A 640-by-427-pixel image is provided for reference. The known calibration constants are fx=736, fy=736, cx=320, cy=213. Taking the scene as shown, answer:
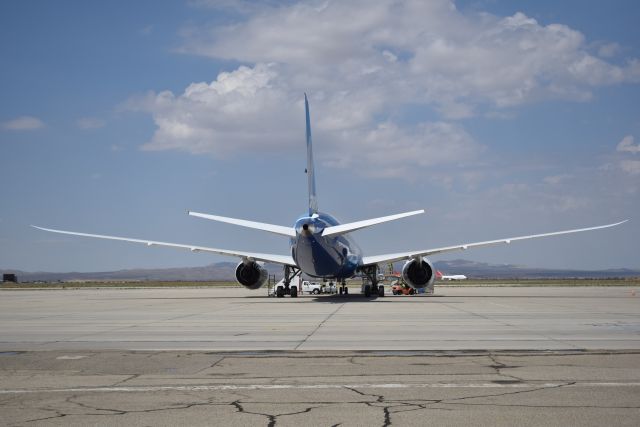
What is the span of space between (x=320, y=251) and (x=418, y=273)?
783 centimetres

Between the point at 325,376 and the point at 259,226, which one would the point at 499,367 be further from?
the point at 259,226

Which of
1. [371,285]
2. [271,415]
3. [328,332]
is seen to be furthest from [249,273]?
[271,415]

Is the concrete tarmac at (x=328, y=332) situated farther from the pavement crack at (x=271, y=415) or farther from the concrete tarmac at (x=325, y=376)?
the pavement crack at (x=271, y=415)

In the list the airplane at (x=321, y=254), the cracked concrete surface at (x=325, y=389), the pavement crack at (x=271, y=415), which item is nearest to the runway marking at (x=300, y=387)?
the cracked concrete surface at (x=325, y=389)

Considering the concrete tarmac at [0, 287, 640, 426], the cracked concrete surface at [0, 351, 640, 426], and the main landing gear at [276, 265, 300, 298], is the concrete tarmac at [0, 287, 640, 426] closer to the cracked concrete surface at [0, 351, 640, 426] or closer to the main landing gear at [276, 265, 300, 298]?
the cracked concrete surface at [0, 351, 640, 426]

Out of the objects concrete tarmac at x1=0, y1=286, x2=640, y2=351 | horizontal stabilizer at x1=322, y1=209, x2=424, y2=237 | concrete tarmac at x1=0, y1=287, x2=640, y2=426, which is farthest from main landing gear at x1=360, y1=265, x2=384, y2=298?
concrete tarmac at x1=0, y1=287, x2=640, y2=426

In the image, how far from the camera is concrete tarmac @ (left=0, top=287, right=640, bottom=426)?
7.64 meters

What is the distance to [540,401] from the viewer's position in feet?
27.0

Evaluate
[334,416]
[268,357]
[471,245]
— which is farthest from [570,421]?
[471,245]

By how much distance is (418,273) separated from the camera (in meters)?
42.9

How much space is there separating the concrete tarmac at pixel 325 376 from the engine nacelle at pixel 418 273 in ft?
76.8

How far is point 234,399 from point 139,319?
1566 centimetres

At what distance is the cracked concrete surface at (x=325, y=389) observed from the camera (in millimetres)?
7512

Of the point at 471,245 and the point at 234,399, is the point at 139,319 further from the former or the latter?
the point at 471,245
